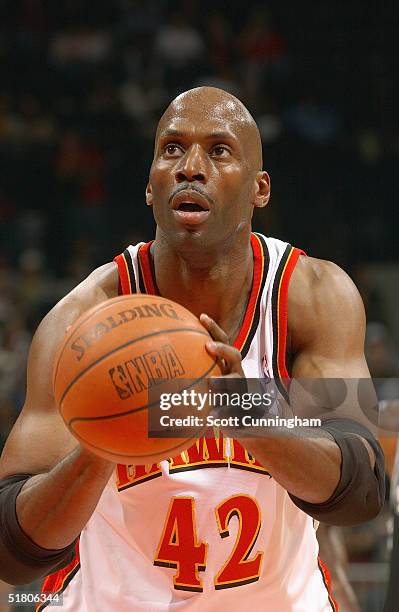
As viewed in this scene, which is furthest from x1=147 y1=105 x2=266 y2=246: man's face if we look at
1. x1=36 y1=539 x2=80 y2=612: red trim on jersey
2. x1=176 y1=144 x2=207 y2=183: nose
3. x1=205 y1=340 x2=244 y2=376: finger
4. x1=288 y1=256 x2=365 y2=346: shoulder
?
x1=36 y1=539 x2=80 y2=612: red trim on jersey

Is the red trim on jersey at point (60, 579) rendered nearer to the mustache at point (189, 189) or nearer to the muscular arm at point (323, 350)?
Answer: the muscular arm at point (323, 350)

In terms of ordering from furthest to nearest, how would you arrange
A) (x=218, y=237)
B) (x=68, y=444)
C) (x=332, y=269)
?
(x=332, y=269), (x=218, y=237), (x=68, y=444)

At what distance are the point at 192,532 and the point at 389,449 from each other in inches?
94.5

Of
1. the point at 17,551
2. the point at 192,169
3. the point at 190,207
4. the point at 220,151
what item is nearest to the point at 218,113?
the point at 220,151

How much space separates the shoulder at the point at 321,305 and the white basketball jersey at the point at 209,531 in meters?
0.05

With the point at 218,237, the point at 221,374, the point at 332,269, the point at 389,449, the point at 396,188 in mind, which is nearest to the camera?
the point at 221,374

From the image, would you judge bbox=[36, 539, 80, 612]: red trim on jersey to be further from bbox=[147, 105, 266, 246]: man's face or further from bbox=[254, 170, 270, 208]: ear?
bbox=[254, 170, 270, 208]: ear

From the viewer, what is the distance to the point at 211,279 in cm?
351

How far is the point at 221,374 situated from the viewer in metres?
2.62

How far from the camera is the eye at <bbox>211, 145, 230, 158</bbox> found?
341 cm

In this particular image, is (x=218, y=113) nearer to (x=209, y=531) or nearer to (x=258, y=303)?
(x=258, y=303)

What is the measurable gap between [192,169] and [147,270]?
0.50 metres

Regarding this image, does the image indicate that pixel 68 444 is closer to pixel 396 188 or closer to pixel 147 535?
pixel 147 535

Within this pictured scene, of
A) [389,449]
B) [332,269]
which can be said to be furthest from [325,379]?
[389,449]
